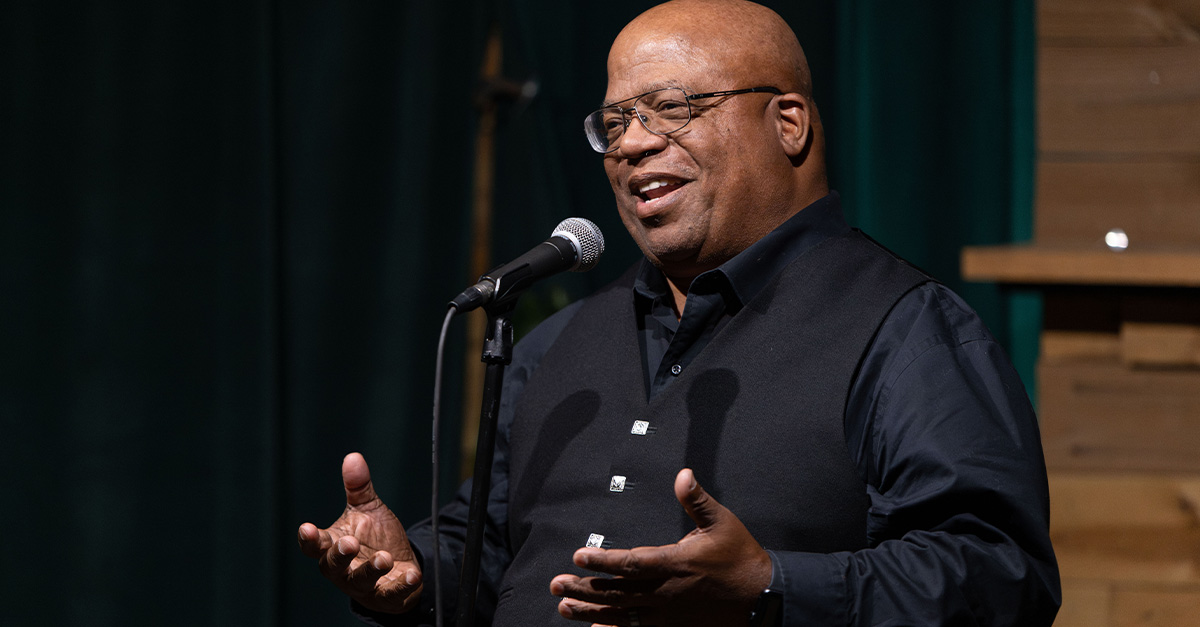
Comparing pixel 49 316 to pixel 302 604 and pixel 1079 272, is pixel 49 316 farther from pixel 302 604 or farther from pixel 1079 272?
pixel 1079 272

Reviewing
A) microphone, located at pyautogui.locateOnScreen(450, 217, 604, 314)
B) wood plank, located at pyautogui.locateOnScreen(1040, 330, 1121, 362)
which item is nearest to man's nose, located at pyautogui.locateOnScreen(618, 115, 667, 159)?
microphone, located at pyautogui.locateOnScreen(450, 217, 604, 314)

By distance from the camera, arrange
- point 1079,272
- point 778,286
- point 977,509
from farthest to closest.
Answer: point 1079,272 < point 778,286 < point 977,509

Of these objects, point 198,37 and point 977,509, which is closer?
point 977,509

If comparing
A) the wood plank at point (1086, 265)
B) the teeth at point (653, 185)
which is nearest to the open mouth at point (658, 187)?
the teeth at point (653, 185)

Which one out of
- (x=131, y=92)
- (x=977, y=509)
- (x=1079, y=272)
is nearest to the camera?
(x=977, y=509)

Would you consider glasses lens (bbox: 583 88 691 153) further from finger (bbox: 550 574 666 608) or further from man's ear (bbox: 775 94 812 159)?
finger (bbox: 550 574 666 608)

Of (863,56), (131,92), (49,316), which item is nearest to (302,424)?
(49,316)

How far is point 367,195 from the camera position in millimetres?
2664

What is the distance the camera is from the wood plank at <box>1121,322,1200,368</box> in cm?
187

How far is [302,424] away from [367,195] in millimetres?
562

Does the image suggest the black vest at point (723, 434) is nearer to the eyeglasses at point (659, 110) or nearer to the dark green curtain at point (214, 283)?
the eyeglasses at point (659, 110)

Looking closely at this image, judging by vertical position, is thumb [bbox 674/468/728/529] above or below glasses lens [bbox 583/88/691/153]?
below

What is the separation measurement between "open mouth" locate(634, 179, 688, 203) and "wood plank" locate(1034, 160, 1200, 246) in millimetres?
1039

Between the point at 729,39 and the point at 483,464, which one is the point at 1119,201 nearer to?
the point at 729,39
